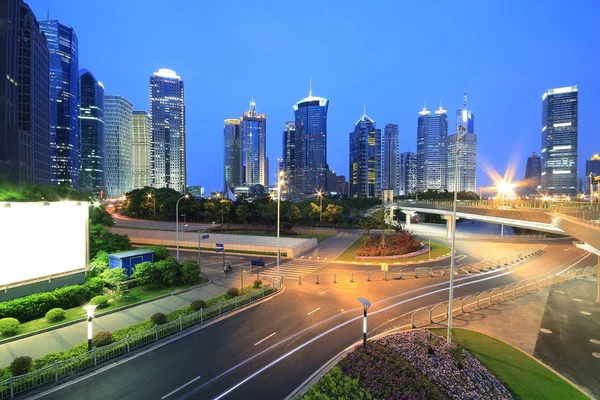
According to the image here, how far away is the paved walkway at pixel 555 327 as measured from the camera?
47.7 ft

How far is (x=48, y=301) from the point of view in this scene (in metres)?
20.0

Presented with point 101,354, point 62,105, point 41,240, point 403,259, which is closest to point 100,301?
point 41,240

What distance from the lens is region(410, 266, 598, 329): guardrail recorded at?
19.7m

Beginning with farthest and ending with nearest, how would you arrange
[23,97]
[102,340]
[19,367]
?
[23,97] < [102,340] < [19,367]

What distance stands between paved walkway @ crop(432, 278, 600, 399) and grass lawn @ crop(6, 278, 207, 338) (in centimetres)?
2136

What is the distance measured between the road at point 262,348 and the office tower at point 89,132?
8162 inches

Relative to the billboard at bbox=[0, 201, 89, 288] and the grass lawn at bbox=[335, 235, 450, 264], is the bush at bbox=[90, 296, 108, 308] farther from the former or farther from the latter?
the grass lawn at bbox=[335, 235, 450, 264]

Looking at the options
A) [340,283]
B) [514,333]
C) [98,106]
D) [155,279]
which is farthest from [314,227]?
[98,106]

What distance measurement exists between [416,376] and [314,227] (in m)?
53.8

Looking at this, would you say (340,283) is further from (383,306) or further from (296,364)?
(296,364)

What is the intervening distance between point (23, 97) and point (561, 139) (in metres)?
254

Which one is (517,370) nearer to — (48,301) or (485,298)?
(485,298)

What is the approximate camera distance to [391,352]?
1438 cm

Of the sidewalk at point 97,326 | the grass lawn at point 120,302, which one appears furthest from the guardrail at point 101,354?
the grass lawn at point 120,302
